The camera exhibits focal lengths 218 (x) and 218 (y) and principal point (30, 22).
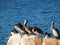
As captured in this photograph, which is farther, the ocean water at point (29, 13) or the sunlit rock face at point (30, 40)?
the ocean water at point (29, 13)

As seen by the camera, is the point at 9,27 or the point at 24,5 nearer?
the point at 9,27

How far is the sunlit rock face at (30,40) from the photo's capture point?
2896 mm

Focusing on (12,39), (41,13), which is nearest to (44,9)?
(41,13)

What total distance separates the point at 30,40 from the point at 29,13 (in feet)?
17.7

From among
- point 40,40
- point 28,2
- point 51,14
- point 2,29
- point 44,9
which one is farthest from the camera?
point 28,2

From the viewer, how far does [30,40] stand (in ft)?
9.93

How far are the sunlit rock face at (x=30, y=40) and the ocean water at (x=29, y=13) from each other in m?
2.83

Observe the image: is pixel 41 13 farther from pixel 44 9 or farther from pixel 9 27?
pixel 9 27

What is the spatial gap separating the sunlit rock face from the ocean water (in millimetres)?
2827

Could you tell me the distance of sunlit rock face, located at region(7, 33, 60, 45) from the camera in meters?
2.90

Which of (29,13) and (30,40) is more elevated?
(30,40)

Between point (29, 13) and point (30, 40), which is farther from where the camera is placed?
point (29, 13)

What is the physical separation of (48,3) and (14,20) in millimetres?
2421

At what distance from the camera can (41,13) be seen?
8.31 meters
